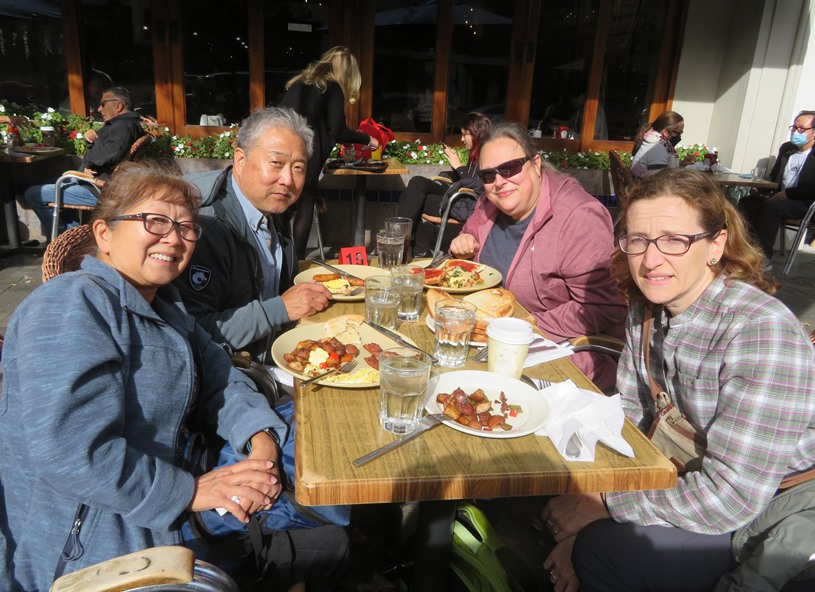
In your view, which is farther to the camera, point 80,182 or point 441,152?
point 441,152

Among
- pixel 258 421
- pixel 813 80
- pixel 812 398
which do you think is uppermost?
pixel 813 80

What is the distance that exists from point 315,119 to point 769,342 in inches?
173

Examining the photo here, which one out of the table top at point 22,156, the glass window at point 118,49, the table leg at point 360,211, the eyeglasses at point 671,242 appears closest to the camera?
the eyeglasses at point 671,242

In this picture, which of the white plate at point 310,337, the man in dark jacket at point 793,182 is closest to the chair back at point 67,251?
the white plate at point 310,337

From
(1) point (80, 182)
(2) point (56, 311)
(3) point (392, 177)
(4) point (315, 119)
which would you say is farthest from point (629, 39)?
(2) point (56, 311)

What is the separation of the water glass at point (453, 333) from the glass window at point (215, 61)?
248 inches

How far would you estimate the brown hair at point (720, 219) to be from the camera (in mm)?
1718

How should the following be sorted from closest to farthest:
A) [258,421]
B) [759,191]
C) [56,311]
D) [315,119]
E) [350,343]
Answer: [56,311], [258,421], [350,343], [315,119], [759,191]

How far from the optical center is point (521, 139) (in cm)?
272

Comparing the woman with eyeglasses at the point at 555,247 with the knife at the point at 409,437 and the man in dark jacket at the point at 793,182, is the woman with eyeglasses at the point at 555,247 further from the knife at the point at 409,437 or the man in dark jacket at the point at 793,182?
the man in dark jacket at the point at 793,182

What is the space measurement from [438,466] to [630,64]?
7.88 meters

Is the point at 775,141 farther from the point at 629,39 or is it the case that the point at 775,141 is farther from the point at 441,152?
the point at 441,152

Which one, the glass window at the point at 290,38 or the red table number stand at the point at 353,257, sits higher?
the glass window at the point at 290,38

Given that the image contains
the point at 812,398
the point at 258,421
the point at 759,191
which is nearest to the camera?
the point at 812,398
